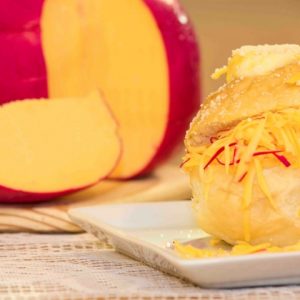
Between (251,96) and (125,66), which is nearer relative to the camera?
(251,96)

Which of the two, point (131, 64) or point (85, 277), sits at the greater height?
point (131, 64)

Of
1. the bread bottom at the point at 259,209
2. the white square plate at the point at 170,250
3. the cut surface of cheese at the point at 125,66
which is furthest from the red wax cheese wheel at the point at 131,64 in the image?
the bread bottom at the point at 259,209

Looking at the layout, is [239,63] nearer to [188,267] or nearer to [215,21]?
[188,267]

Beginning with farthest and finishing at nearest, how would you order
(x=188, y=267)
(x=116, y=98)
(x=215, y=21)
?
(x=215, y=21), (x=116, y=98), (x=188, y=267)

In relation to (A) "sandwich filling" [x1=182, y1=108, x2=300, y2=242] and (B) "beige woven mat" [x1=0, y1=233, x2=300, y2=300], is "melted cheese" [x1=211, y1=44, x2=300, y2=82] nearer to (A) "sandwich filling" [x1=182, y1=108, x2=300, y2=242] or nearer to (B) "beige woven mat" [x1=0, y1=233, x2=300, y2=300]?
(A) "sandwich filling" [x1=182, y1=108, x2=300, y2=242]

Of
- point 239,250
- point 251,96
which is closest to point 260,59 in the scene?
point 251,96

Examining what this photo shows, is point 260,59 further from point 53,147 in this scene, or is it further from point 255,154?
point 53,147

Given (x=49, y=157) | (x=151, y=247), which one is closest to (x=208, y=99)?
(x=151, y=247)
